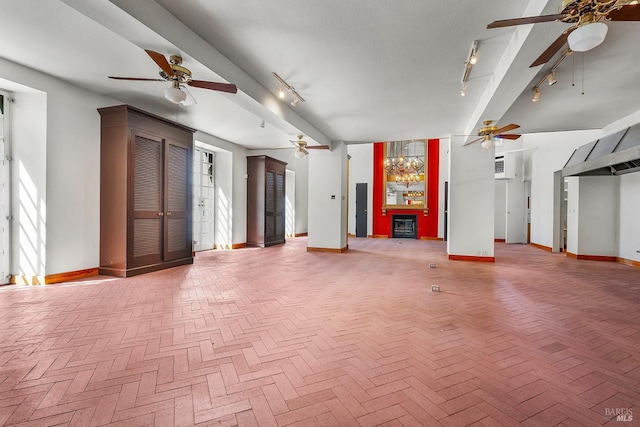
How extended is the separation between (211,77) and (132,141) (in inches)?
79.8

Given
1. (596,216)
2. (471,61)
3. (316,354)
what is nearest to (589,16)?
(471,61)

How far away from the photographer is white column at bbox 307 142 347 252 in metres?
7.39

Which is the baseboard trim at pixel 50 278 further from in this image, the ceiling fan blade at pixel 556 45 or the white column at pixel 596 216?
the white column at pixel 596 216

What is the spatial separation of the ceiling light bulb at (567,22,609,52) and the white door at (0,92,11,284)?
6.43m

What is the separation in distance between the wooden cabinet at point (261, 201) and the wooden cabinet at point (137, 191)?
3.13m

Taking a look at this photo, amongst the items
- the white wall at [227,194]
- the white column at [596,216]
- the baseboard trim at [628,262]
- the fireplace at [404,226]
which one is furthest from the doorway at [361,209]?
the baseboard trim at [628,262]

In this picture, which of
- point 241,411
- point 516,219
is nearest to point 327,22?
point 241,411

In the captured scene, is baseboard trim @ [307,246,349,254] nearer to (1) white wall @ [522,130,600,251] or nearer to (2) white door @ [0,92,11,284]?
(2) white door @ [0,92,11,284]

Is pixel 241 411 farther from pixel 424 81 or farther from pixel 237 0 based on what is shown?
pixel 424 81

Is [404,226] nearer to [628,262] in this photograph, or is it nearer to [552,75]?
[628,262]

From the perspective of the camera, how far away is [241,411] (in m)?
1.48

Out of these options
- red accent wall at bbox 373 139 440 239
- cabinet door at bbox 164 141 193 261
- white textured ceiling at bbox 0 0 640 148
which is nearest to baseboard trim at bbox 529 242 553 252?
red accent wall at bbox 373 139 440 239

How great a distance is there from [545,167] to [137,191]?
10349 millimetres

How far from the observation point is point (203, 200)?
7.66 meters
